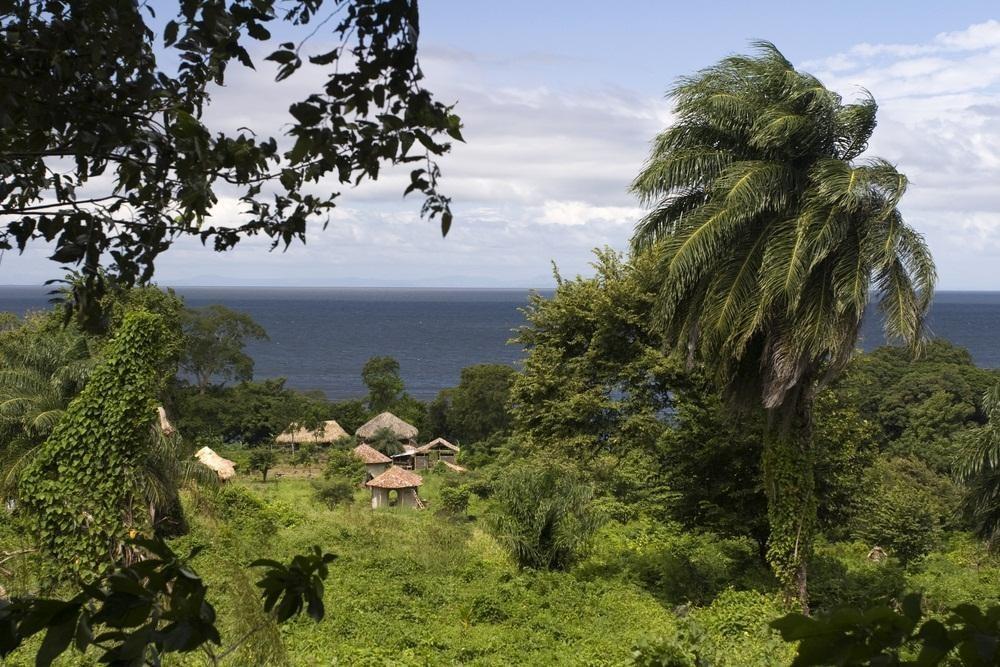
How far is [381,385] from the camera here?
43.8 metres

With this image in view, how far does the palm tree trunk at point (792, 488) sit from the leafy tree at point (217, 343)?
34.6 metres

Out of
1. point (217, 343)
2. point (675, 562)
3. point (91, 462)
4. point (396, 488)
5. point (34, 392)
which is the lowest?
point (396, 488)

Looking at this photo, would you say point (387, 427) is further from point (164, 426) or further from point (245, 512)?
point (245, 512)

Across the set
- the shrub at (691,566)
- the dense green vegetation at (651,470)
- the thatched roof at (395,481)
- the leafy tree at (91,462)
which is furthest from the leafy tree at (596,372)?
the leafy tree at (91,462)

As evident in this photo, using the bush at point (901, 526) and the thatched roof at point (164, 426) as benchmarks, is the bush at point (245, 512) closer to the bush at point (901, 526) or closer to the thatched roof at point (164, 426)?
the thatched roof at point (164, 426)

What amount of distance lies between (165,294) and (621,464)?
16959 millimetres

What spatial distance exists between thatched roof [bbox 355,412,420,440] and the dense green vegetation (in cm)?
1656

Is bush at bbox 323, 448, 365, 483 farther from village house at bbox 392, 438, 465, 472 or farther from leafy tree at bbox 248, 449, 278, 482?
village house at bbox 392, 438, 465, 472

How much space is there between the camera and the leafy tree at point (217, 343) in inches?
1641

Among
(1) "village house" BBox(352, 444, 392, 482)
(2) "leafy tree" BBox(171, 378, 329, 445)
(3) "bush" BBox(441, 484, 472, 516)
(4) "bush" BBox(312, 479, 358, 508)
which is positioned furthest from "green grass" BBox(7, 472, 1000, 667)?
(2) "leafy tree" BBox(171, 378, 329, 445)

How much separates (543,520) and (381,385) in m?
31.2

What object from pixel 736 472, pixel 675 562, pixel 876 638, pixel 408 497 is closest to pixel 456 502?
pixel 408 497

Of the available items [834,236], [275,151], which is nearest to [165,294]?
[834,236]

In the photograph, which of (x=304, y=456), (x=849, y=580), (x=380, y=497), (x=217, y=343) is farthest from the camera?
(x=217, y=343)
